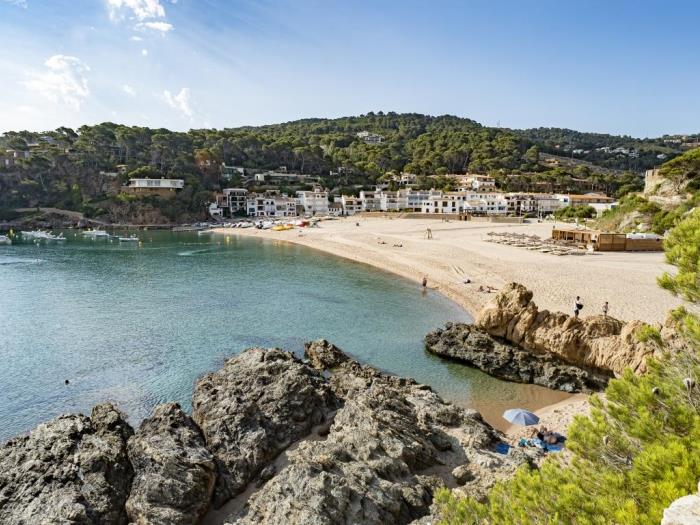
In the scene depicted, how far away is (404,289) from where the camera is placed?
107 feet

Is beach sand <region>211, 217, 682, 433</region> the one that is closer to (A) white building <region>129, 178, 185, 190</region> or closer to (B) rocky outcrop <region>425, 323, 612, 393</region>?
(B) rocky outcrop <region>425, 323, 612, 393</region>

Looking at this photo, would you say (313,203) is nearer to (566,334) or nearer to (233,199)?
(233,199)

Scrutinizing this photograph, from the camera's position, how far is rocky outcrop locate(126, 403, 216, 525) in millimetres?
8281

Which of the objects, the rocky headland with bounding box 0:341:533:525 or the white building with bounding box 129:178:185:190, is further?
the white building with bounding box 129:178:185:190

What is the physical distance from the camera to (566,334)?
17.7 m

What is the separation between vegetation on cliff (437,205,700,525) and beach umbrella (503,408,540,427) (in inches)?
316

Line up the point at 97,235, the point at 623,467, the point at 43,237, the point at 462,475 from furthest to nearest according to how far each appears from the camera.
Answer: the point at 97,235 → the point at 43,237 → the point at 462,475 → the point at 623,467

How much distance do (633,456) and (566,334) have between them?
1407 centimetres

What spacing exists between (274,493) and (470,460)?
15.6 ft

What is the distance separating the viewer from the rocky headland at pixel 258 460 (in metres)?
7.72

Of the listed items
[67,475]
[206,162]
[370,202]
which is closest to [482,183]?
[370,202]

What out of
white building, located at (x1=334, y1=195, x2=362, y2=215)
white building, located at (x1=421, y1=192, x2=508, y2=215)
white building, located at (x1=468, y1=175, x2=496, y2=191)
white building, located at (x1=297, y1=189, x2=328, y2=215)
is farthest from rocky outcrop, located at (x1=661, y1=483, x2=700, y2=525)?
white building, located at (x1=468, y1=175, x2=496, y2=191)

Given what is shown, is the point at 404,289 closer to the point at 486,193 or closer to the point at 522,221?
the point at 522,221

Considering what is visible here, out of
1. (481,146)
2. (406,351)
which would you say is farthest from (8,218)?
(481,146)
